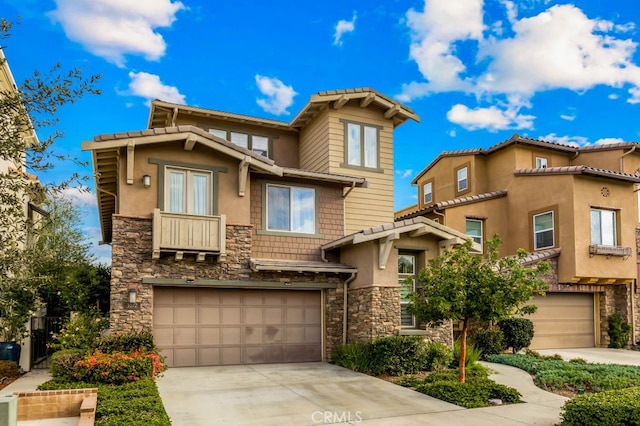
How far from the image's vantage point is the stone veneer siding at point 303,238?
16188mm

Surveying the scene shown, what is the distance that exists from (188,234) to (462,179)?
14614mm

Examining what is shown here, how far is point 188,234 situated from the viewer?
14.3m

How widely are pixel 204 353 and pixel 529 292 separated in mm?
8661

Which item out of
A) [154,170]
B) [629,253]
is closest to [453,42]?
[629,253]

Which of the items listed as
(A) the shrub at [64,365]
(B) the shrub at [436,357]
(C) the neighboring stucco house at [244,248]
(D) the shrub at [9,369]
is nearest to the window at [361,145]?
(C) the neighboring stucco house at [244,248]

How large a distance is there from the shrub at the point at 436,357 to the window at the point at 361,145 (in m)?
6.62

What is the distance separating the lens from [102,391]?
1051 cm

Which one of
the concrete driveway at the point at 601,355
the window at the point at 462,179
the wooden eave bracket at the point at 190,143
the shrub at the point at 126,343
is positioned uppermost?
the window at the point at 462,179

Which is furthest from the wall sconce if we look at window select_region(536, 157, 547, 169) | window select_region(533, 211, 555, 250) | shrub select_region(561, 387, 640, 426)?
window select_region(536, 157, 547, 169)

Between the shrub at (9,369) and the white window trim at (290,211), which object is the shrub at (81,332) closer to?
the shrub at (9,369)

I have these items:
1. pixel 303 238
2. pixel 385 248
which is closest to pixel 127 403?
pixel 385 248

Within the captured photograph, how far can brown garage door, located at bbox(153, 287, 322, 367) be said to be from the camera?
1480 cm

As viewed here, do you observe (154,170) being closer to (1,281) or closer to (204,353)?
(204,353)

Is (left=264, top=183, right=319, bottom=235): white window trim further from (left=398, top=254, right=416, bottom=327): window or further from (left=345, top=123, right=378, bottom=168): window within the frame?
(left=398, top=254, right=416, bottom=327): window
